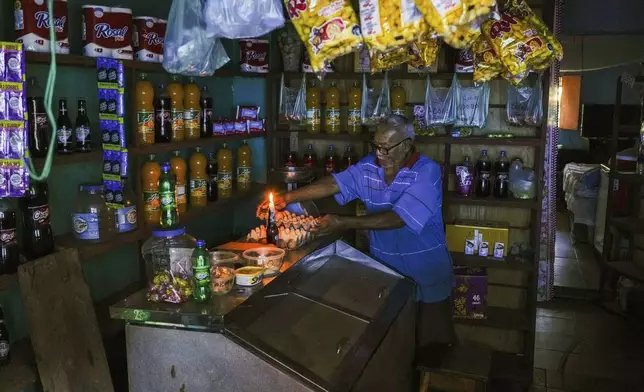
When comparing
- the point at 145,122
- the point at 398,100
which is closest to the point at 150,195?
the point at 145,122

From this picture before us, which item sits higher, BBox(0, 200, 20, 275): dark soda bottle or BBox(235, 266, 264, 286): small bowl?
BBox(0, 200, 20, 275): dark soda bottle

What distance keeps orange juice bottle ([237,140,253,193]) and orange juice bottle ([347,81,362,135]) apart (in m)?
0.71

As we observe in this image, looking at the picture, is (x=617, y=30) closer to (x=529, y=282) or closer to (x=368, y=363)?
(x=529, y=282)

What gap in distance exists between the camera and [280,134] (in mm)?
4176

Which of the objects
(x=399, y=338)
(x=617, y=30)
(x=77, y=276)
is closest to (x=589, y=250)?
(x=617, y=30)

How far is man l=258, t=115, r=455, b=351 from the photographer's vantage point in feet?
9.37

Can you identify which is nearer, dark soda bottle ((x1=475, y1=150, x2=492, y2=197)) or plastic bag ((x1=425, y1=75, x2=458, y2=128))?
plastic bag ((x1=425, y1=75, x2=458, y2=128))

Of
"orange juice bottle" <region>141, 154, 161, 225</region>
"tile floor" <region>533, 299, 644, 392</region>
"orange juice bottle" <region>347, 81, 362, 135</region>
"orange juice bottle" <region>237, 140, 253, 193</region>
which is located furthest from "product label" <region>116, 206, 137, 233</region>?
"tile floor" <region>533, 299, 644, 392</region>

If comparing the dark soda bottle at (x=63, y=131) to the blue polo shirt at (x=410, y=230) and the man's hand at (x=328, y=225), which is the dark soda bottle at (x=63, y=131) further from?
the blue polo shirt at (x=410, y=230)

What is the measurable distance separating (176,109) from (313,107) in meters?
1.26

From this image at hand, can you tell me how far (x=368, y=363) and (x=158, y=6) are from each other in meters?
2.09

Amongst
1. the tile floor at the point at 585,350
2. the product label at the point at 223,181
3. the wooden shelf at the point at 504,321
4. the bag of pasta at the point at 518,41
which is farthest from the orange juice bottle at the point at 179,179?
the tile floor at the point at 585,350

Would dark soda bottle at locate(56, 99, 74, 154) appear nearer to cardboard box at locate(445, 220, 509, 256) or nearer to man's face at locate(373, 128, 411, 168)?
man's face at locate(373, 128, 411, 168)

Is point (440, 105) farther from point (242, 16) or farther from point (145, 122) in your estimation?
point (242, 16)
